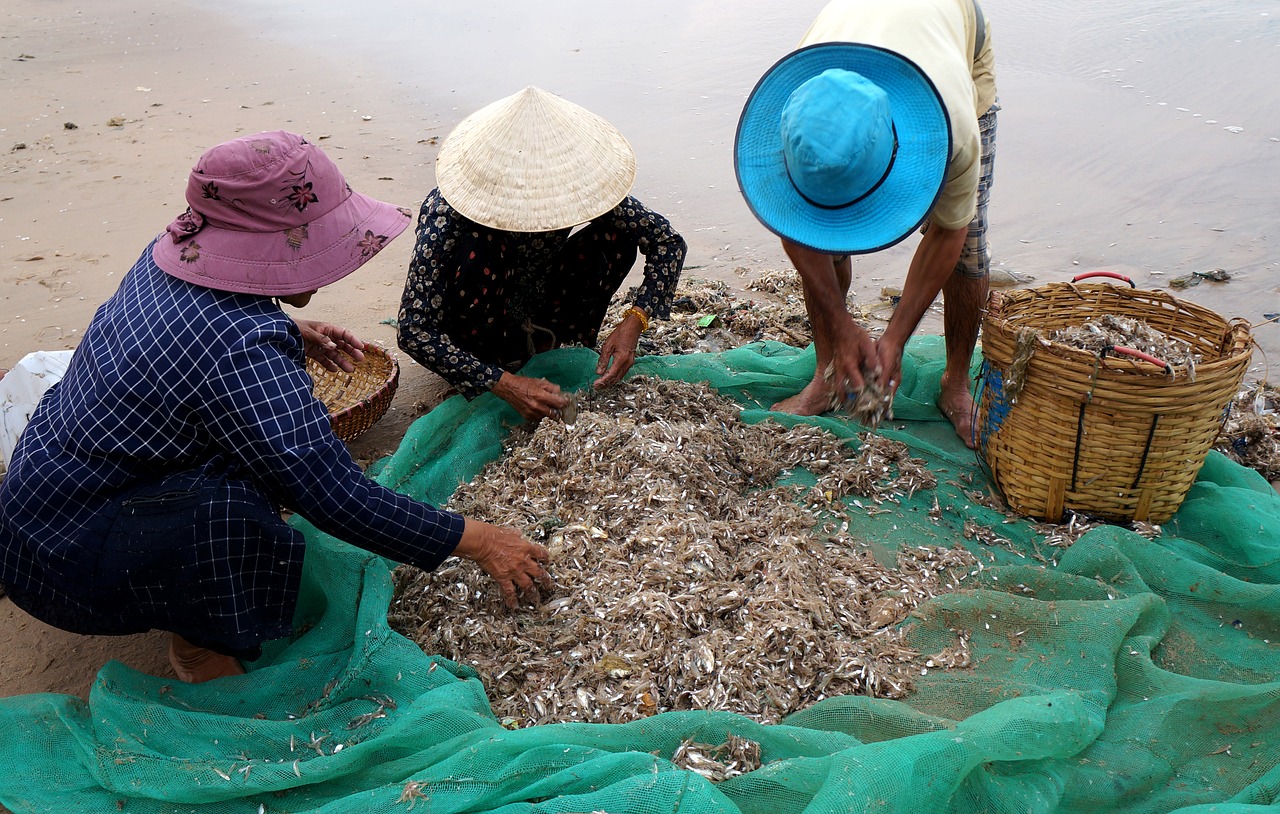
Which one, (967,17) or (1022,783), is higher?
(967,17)

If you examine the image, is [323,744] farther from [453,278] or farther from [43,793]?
[453,278]

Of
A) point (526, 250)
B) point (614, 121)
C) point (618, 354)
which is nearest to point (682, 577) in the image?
point (618, 354)

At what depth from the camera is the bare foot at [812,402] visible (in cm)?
339

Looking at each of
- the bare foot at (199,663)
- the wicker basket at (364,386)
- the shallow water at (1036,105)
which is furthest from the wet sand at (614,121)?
the bare foot at (199,663)

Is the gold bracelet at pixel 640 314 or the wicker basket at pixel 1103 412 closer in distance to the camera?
the wicker basket at pixel 1103 412

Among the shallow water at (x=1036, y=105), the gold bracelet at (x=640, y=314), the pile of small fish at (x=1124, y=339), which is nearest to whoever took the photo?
the pile of small fish at (x=1124, y=339)

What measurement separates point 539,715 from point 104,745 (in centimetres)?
92

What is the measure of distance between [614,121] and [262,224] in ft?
18.4

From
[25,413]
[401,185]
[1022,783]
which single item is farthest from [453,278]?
[401,185]

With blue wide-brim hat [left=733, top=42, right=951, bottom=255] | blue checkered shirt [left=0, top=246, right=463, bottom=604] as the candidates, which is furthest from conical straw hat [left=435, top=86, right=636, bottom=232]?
blue checkered shirt [left=0, top=246, right=463, bottom=604]

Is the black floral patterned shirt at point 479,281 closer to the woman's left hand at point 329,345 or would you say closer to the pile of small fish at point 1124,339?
the woman's left hand at point 329,345

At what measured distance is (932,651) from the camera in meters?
2.28

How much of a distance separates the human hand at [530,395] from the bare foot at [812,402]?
816mm

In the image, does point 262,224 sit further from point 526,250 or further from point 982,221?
point 982,221
